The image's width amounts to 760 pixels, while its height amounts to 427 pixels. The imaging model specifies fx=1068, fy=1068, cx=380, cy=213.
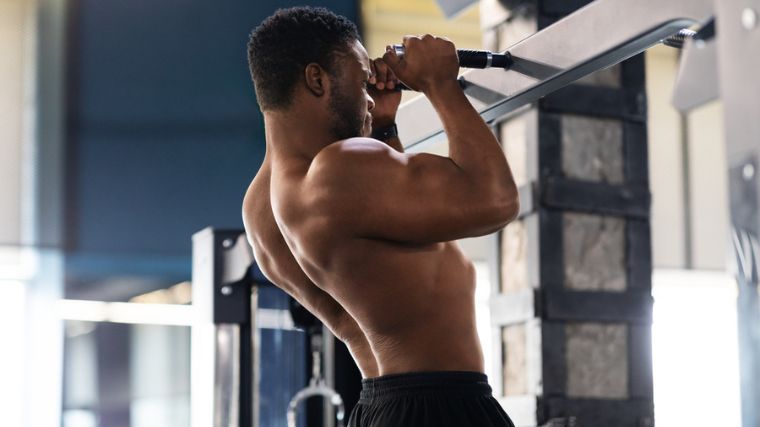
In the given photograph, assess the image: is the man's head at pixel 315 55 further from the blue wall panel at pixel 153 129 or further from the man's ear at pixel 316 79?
the blue wall panel at pixel 153 129

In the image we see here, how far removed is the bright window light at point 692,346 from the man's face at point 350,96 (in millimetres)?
5011

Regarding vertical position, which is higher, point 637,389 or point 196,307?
point 196,307

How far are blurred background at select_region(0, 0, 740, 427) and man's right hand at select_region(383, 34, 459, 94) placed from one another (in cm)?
361

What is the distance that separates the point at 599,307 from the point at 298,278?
1.33 meters

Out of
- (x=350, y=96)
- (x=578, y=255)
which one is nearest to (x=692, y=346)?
(x=578, y=255)

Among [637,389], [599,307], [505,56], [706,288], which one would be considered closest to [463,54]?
[505,56]

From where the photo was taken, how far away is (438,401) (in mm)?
1914

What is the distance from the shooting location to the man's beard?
6.41ft

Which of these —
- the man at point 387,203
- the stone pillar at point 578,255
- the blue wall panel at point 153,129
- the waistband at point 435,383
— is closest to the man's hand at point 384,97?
the man at point 387,203

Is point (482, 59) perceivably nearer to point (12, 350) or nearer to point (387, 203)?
point (387, 203)

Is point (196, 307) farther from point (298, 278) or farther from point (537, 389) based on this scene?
point (298, 278)

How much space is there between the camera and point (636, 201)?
3375mm

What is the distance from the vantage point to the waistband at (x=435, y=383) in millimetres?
1921

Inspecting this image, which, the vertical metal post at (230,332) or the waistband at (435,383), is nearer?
the waistband at (435,383)
